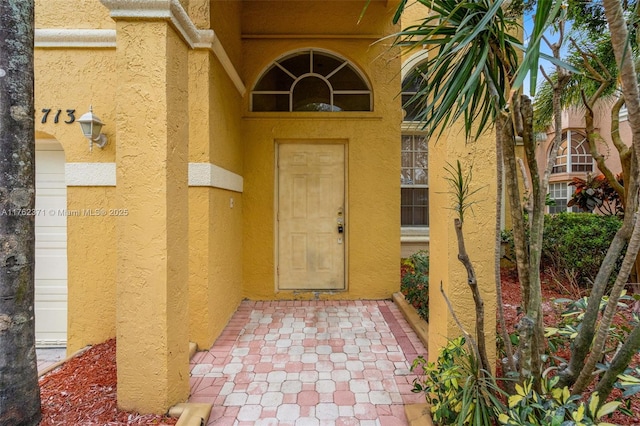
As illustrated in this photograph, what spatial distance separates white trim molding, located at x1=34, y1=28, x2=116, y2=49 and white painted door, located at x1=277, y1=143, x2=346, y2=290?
2544 mm

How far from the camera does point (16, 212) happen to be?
2068 mm

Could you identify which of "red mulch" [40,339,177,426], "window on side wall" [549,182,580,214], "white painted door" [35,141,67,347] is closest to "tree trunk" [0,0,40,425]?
"red mulch" [40,339,177,426]

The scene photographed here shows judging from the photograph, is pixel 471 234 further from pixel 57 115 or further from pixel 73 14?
pixel 73 14

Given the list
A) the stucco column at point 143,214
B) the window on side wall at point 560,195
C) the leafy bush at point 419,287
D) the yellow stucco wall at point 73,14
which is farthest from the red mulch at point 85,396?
the window on side wall at point 560,195

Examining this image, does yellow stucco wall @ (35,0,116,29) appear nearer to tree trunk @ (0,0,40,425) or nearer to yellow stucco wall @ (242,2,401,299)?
tree trunk @ (0,0,40,425)

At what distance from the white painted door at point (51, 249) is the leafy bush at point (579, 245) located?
7019 millimetres

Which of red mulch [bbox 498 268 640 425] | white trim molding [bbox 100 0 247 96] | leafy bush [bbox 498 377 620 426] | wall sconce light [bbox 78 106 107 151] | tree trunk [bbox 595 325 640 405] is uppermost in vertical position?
white trim molding [bbox 100 0 247 96]

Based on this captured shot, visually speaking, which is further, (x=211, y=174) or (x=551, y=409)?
(x=211, y=174)

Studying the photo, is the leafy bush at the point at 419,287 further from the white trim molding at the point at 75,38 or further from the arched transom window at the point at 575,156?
the arched transom window at the point at 575,156

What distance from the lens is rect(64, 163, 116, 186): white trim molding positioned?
3.52m

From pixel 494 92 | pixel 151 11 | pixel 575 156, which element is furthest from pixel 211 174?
pixel 575 156

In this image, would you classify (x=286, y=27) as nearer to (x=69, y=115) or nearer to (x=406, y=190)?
(x=69, y=115)

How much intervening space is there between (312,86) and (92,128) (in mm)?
3183

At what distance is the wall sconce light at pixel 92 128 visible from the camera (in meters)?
3.30
